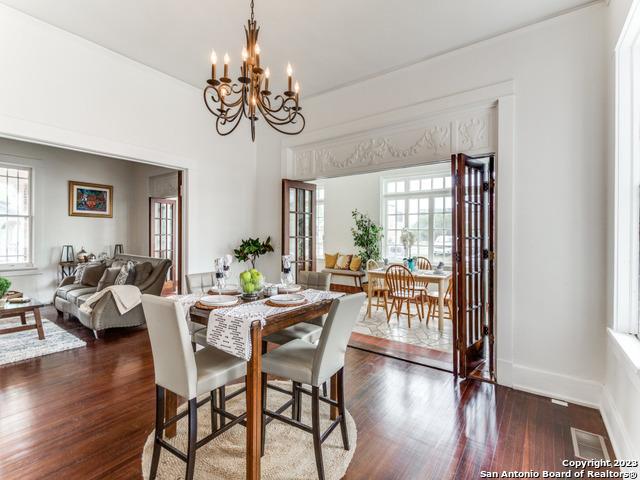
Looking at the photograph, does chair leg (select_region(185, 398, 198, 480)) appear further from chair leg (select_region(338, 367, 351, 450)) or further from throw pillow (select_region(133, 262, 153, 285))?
throw pillow (select_region(133, 262, 153, 285))

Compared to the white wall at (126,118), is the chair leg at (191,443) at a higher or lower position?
lower

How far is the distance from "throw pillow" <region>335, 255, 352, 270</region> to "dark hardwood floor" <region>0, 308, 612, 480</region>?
14.0ft

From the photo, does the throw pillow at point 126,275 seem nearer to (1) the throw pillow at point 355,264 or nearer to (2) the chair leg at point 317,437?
(2) the chair leg at point 317,437

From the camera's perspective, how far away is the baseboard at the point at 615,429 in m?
1.83

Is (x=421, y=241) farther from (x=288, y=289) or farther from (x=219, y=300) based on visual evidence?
(x=219, y=300)

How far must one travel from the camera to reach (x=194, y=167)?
14.0 ft

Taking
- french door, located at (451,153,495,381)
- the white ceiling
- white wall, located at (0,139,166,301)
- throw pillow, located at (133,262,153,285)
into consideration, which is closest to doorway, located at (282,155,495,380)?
french door, located at (451,153,495,381)

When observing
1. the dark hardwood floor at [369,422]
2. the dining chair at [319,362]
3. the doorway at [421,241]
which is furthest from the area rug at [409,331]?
the dining chair at [319,362]

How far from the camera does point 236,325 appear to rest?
66.9 inches

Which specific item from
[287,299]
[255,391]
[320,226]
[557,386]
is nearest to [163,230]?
[320,226]

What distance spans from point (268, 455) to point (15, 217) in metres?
6.52

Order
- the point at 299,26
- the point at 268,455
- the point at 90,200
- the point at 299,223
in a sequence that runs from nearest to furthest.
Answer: the point at 268,455, the point at 299,26, the point at 299,223, the point at 90,200

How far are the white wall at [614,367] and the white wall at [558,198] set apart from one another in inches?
4.8

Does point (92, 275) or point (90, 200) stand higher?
point (90, 200)
